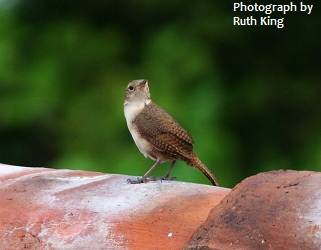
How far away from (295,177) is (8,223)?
58 cm

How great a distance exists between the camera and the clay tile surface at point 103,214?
2.01m

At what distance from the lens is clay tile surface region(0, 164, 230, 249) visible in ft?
6.58

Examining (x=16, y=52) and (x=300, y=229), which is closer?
(x=300, y=229)

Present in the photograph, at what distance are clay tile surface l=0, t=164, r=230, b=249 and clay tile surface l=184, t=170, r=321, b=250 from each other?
7 cm

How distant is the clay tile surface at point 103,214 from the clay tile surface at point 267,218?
2.6 inches

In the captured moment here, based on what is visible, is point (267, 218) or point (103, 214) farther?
point (103, 214)

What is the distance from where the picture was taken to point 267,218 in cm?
190

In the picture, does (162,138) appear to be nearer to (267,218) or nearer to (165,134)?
(165,134)

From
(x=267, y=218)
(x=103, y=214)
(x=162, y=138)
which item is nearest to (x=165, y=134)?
(x=162, y=138)

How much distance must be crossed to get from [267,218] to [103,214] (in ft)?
1.17

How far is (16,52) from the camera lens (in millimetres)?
4098

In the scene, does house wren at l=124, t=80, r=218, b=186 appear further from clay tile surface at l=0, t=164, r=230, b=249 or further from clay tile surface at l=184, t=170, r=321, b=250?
clay tile surface at l=184, t=170, r=321, b=250

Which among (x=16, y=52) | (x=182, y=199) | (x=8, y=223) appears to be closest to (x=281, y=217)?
(x=182, y=199)

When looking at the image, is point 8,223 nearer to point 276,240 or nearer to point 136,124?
point 276,240
